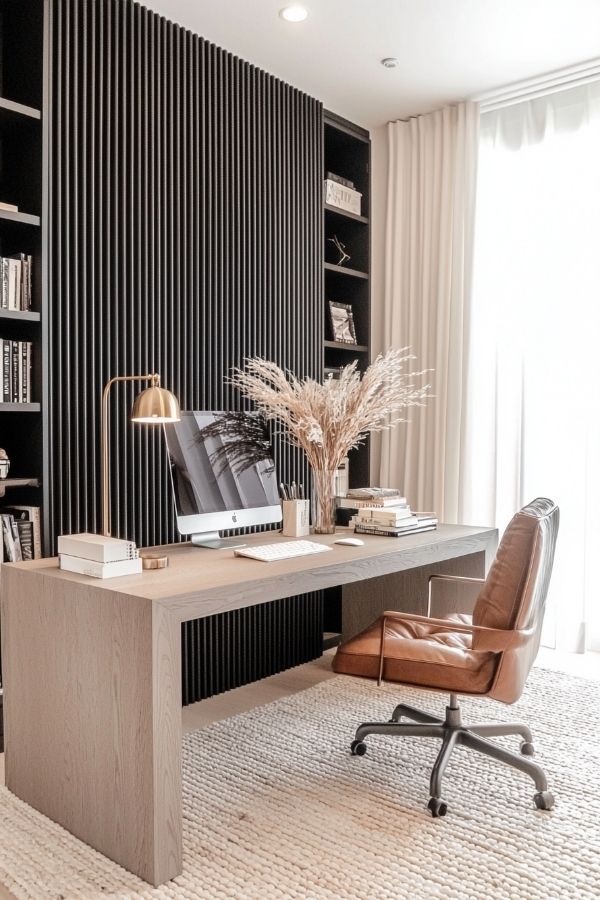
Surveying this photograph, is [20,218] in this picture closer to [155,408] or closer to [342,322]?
[155,408]

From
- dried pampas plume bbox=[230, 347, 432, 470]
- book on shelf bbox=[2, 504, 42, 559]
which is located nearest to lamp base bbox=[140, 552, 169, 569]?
book on shelf bbox=[2, 504, 42, 559]

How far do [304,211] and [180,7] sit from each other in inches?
41.4

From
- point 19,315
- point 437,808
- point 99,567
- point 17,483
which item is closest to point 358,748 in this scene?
point 437,808

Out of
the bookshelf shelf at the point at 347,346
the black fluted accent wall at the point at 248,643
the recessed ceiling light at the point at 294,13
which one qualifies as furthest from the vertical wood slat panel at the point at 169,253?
the recessed ceiling light at the point at 294,13

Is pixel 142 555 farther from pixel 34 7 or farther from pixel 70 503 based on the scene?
pixel 34 7

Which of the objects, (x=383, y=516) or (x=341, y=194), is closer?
(x=383, y=516)

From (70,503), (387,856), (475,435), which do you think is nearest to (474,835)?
(387,856)

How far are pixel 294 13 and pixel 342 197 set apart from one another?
1.10 metres

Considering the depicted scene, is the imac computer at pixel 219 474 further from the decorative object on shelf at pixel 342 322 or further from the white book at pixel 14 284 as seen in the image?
the decorative object on shelf at pixel 342 322

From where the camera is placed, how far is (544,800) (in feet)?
6.79

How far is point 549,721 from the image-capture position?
2.72 m

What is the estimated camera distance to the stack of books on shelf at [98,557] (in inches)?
77.0

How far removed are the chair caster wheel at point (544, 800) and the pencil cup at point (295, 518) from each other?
1160 mm

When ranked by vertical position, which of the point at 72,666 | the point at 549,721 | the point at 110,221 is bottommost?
the point at 549,721
